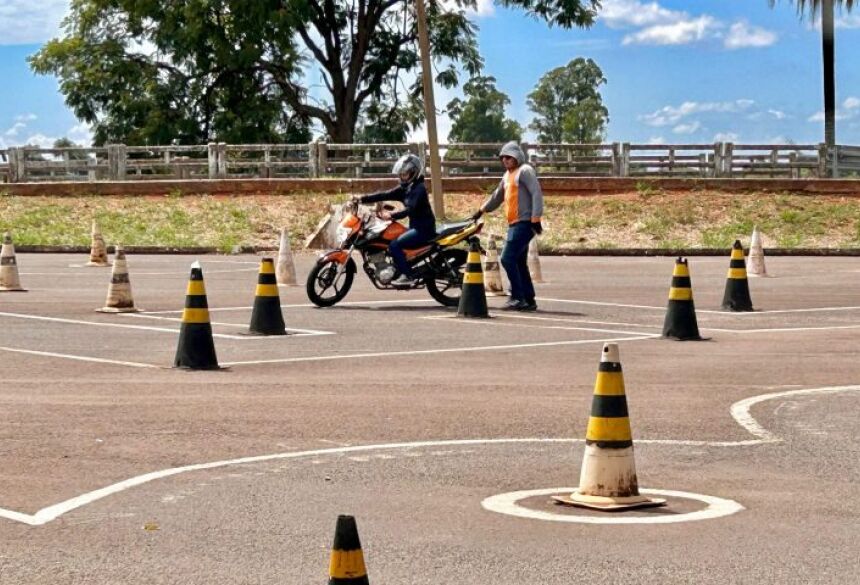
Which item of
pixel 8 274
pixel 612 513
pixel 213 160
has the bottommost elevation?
pixel 612 513

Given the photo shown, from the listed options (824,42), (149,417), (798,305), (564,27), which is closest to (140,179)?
(564,27)

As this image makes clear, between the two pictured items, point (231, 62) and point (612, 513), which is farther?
point (231, 62)

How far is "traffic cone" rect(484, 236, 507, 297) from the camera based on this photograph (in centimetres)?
2223

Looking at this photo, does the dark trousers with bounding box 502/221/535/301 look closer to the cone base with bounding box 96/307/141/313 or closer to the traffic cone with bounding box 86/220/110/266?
the cone base with bounding box 96/307/141/313

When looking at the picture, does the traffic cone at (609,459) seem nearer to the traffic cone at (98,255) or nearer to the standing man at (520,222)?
the standing man at (520,222)

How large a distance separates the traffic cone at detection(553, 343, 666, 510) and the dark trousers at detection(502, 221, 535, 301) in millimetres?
11571

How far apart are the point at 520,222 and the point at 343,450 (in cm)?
1023

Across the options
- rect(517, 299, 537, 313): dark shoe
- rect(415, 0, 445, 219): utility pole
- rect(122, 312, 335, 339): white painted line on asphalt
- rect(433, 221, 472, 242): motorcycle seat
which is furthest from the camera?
rect(415, 0, 445, 219): utility pole

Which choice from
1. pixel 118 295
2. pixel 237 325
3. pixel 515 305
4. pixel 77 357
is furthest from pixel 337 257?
pixel 77 357

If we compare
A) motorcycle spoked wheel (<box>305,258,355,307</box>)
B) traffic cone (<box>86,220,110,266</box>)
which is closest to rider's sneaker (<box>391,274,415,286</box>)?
motorcycle spoked wheel (<box>305,258,355,307</box>)

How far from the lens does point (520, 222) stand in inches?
775

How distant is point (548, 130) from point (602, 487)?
6108 inches

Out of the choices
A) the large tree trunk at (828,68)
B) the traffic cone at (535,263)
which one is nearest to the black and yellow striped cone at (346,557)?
the traffic cone at (535,263)

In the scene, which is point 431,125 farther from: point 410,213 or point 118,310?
point 118,310
